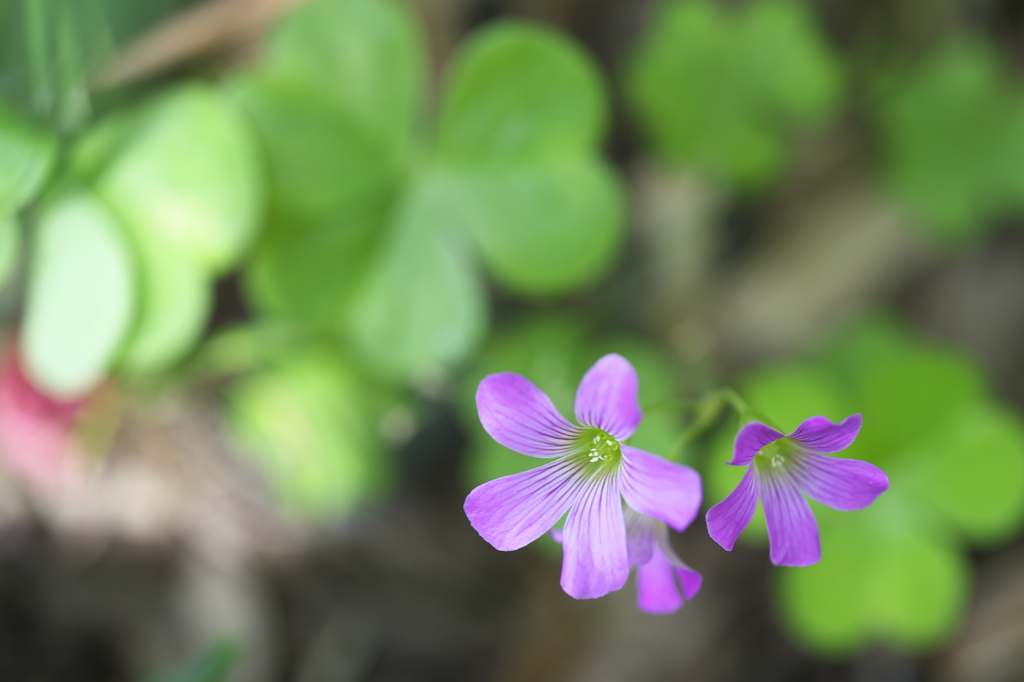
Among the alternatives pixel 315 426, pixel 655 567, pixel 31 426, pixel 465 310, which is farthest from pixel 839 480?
pixel 31 426

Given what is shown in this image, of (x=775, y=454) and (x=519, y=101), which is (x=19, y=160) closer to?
(x=519, y=101)

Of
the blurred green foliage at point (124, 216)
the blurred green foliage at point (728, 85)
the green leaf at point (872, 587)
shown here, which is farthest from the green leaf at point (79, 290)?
the green leaf at point (872, 587)

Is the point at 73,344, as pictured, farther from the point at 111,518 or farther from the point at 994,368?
the point at 994,368

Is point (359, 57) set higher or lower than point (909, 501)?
higher

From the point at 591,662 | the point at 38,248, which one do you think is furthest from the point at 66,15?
the point at 591,662

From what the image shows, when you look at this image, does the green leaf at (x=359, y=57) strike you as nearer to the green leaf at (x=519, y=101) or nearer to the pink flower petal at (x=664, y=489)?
the green leaf at (x=519, y=101)

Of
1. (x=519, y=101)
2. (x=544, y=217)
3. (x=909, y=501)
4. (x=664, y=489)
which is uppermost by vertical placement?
(x=519, y=101)
